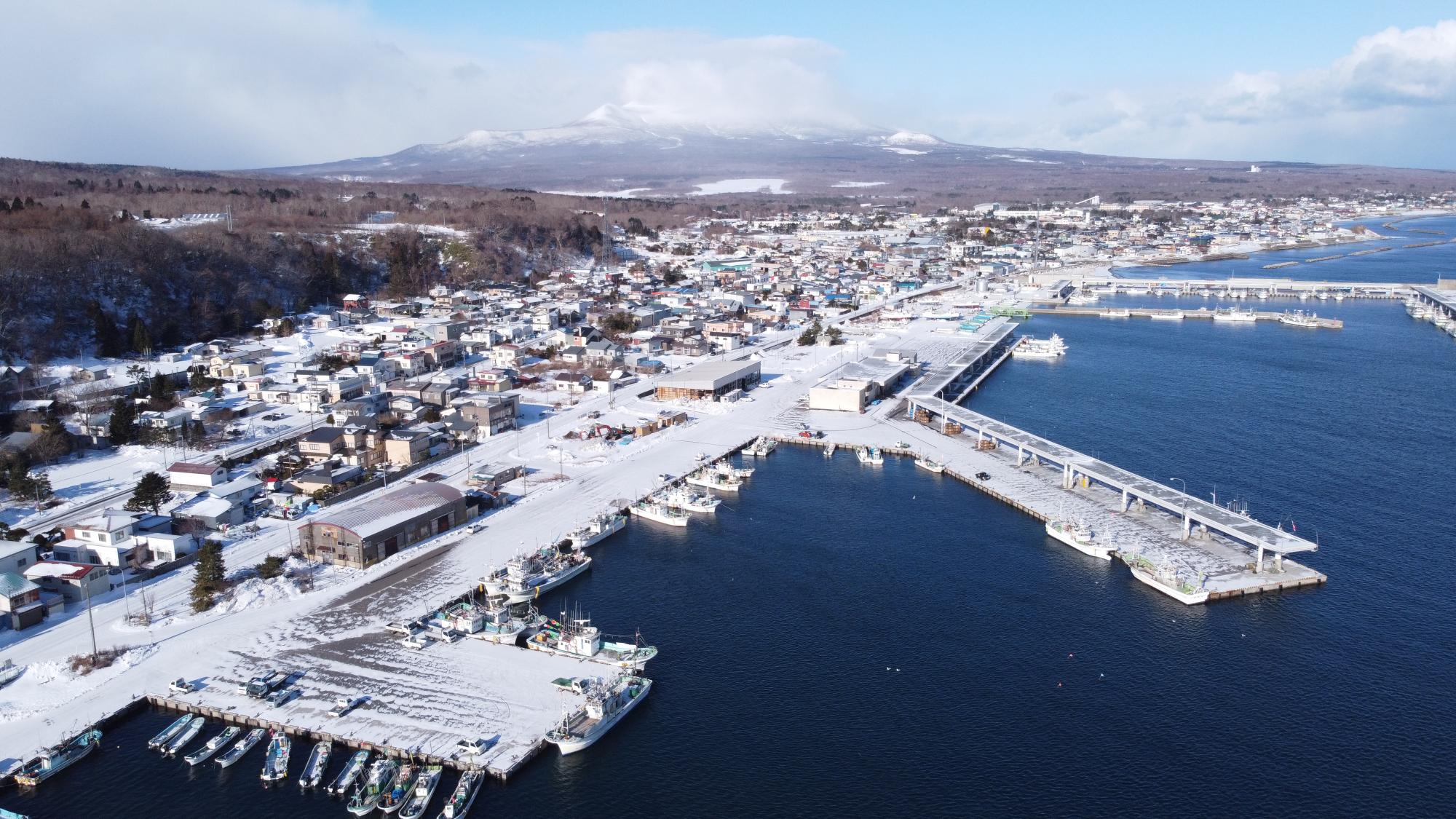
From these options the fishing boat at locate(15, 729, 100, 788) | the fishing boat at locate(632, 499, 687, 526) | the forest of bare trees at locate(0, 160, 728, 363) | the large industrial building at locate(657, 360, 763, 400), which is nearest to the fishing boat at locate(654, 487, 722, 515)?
the fishing boat at locate(632, 499, 687, 526)

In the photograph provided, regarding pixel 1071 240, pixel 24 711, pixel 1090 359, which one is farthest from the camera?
pixel 1071 240

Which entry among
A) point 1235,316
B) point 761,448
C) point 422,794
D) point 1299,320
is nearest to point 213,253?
point 761,448

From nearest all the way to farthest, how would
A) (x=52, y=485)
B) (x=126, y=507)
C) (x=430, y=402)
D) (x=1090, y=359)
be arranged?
Answer: (x=126, y=507), (x=52, y=485), (x=430, y=402), (x=1090, y=359)

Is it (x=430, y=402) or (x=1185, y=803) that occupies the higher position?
(x=430, y=402)

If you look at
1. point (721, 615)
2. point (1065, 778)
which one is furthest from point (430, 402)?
point (1065, 778)

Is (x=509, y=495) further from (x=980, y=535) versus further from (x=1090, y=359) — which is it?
(x=1090, y=359)
